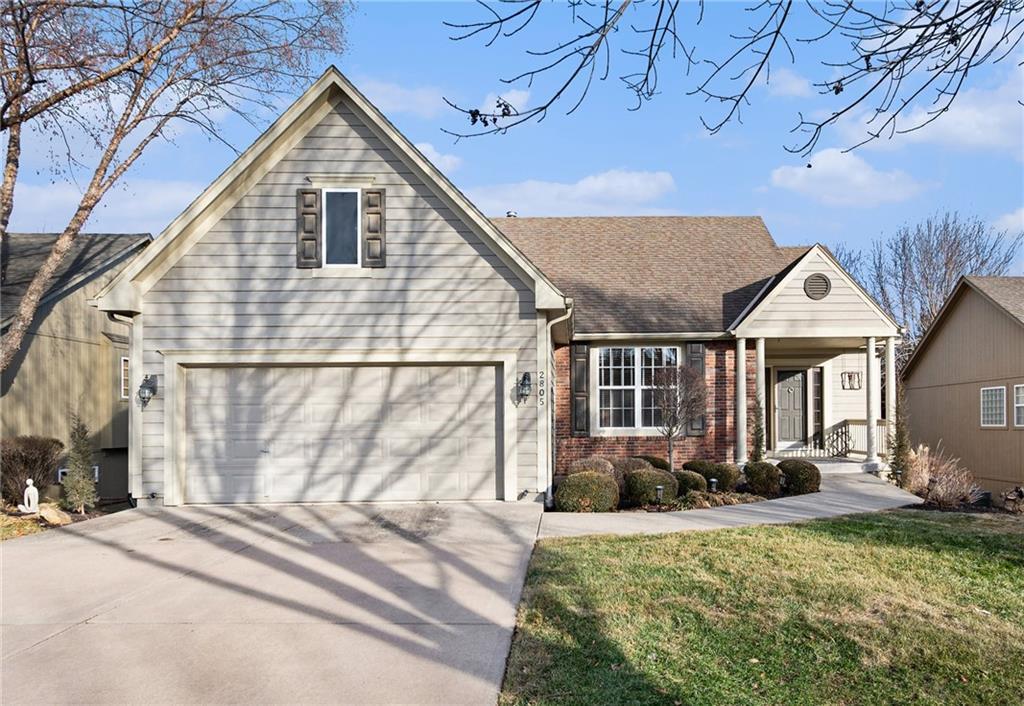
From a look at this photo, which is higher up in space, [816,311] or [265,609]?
[816,311]

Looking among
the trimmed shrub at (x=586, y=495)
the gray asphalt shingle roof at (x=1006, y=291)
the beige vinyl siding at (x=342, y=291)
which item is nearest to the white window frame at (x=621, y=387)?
the trimmed shrub at (x=586, y=495)

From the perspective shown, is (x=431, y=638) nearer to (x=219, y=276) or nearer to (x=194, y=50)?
(x=219, y=276)

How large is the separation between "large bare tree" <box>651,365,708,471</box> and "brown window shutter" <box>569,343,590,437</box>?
1418 mm

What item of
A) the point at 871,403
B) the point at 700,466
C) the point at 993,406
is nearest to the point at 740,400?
the point at 871,403

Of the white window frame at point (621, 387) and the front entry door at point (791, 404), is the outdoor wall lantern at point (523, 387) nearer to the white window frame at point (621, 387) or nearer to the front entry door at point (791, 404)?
the white window frame at point (621, 387)

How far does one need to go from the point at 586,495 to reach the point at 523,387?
1.85 m

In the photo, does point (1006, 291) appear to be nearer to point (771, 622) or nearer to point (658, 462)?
point (658, 462)

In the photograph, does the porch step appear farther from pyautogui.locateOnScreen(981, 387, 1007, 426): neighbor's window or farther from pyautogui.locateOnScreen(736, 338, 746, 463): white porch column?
pyautogui.locateOnScreen(981, 387, 1007, 426): neighbor's window

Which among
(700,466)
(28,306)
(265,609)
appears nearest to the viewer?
(265,609)

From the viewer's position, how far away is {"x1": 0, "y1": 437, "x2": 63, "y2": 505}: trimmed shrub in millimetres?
13906

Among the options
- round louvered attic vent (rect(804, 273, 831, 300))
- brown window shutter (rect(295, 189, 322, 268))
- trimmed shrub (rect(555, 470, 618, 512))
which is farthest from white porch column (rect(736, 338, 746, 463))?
brown window shutter (rect(295, 189, 322, 268))

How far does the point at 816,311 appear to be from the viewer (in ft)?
57.0

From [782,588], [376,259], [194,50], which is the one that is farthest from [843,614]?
[194,50]

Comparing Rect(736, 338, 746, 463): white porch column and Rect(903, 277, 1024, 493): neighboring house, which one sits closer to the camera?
Rect(736, 338, 746, 463): white porch column
